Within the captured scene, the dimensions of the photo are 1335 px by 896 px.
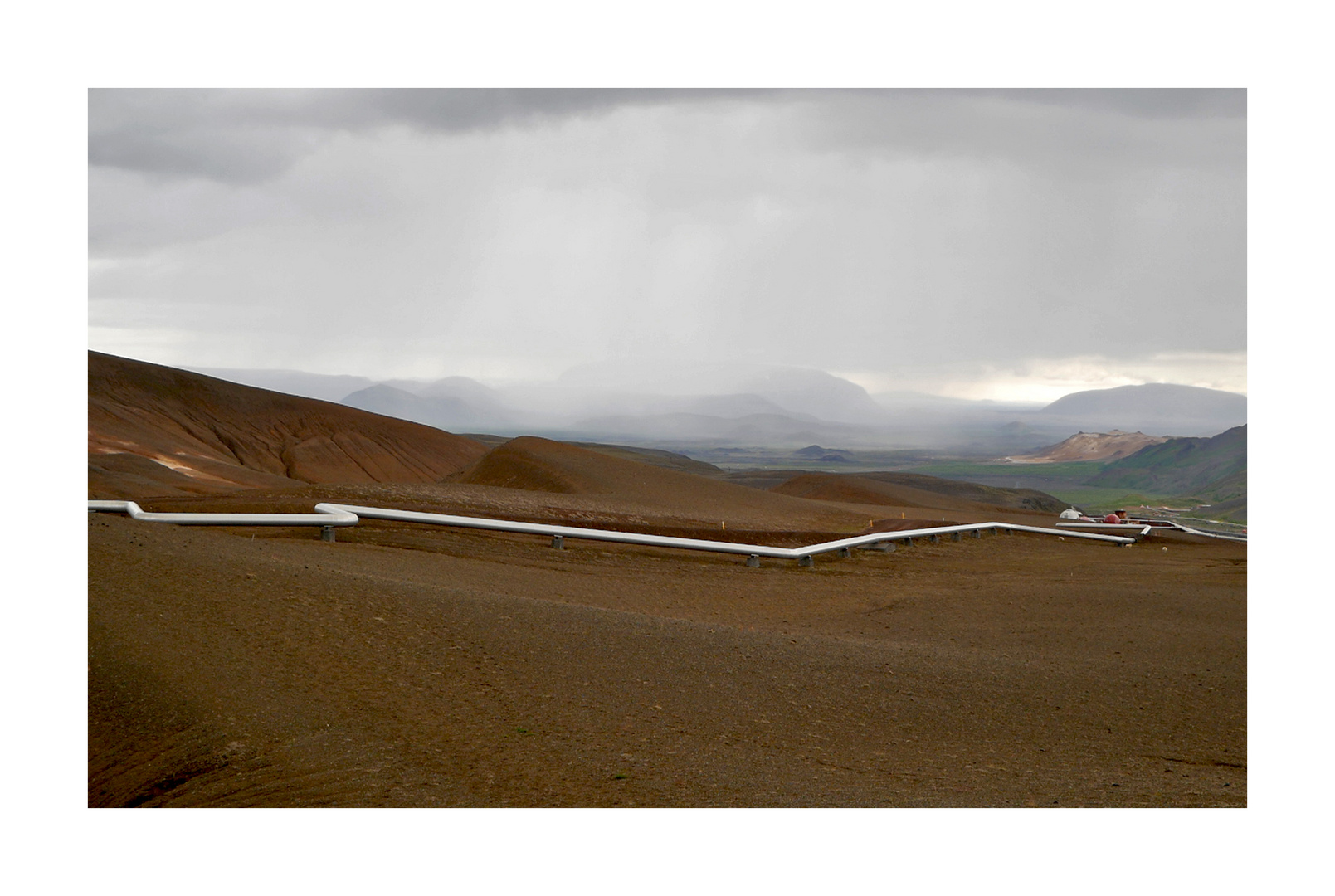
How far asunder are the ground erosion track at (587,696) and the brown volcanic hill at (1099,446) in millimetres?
68688

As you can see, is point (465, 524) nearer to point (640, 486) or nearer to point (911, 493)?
point (640, 486)

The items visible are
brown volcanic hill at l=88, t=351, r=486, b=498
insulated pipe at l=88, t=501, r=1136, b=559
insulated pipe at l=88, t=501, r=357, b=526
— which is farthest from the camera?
brown volcanic hill at l=88, t=351, r=486, b=498

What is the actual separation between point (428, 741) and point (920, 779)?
10.2ft

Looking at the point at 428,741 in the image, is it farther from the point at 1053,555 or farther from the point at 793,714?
the point at 1053,555

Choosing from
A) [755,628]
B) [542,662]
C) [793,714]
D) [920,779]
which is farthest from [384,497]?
[920,779]

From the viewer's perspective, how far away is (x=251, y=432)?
60.8m

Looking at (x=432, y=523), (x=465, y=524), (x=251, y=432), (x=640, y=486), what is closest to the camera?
(x=432, y=523)

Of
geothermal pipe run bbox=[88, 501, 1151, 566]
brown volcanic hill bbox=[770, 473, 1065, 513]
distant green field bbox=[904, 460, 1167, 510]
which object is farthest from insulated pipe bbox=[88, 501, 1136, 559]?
distant green field bbox=[904, 460, 1167, 510]

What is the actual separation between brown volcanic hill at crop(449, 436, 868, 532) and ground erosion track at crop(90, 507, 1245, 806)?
14788 mm

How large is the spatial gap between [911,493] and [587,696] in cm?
4365

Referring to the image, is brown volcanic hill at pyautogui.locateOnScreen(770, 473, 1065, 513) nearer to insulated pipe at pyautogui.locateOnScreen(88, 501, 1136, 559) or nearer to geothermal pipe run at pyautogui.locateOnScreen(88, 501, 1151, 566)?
geothermal pipe run at pyautogui.locateOnScreen(88, 501, 1151, 566)

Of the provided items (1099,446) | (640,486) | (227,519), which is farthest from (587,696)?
(1099,446)

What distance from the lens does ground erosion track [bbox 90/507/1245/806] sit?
5.02 meters

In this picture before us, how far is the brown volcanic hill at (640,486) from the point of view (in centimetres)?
2603
